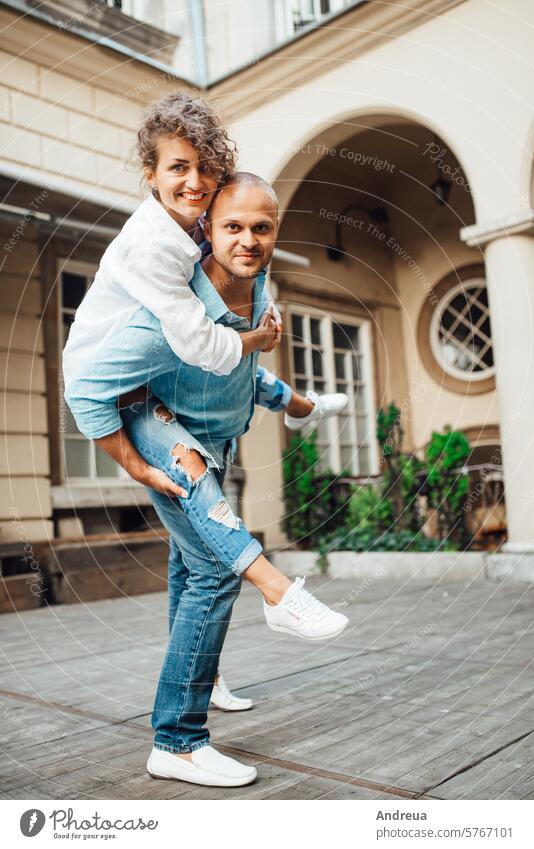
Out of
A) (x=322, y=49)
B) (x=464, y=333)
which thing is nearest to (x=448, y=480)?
(x=464, y=333)

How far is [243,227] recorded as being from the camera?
169cm

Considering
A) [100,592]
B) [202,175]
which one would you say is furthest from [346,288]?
[202,175]

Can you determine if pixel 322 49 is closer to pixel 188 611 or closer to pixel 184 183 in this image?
pixel 184 183

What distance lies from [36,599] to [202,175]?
4.22 metres

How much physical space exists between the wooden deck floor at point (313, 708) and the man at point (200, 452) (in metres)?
0.16

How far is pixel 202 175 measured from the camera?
1.69m

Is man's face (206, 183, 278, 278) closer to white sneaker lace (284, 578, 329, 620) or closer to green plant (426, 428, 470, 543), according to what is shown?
white sneaker lace (284, 578, 329, 620)

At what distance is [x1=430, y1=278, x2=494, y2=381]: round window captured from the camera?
820cm

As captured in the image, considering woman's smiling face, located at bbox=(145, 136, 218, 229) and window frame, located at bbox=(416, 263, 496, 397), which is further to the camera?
window frame, located at bbox=(416, 263, 496, 397)

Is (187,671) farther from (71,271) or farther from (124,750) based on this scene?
(71,271)

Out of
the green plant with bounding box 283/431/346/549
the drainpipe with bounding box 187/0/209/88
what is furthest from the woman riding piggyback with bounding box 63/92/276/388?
the green plant with bounding box 283/431/346/549

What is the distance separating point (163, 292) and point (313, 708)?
1.44m

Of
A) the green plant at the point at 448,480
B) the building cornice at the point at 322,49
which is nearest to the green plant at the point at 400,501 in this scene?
the green plant at the point at 448,480

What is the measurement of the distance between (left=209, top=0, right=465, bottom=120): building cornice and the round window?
2.94 meters
